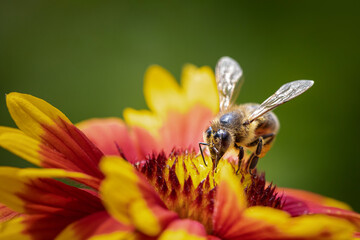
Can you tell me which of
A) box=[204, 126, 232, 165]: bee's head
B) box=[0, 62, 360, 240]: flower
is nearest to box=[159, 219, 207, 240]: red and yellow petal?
box=[0, 62, 360, 240]: flower

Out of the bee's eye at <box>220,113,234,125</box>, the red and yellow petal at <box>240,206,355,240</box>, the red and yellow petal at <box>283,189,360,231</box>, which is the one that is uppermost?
the bee's eye at <box>220,113,234,125</box>

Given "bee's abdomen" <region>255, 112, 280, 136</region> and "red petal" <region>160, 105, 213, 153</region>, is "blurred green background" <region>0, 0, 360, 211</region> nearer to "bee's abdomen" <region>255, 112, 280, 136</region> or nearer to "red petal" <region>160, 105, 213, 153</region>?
"red petal" <region>160, 105, 213, 153</region>

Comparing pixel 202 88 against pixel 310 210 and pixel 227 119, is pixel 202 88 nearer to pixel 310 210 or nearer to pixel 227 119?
pixel 227 119

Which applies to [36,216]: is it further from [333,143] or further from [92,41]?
[92,41]

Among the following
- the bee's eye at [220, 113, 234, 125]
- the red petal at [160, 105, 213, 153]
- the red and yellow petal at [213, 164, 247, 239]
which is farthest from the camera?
the red petal at [160, 105, 213, 153]

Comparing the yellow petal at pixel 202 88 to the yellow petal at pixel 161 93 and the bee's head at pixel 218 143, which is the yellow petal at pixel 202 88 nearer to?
the yellow petal at pixel 161 93

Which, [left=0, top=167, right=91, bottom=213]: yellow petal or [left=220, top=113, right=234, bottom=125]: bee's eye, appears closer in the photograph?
[left=0, top=167, right=91, bottom=213]: yellow petal

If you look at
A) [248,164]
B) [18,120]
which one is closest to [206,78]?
[248,164]
